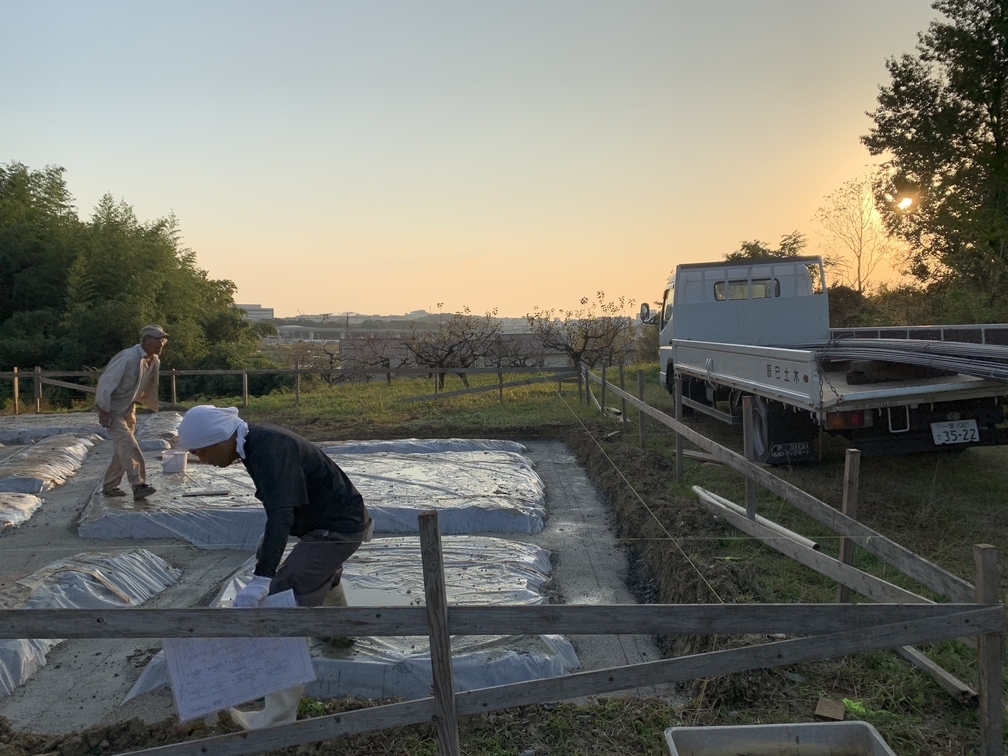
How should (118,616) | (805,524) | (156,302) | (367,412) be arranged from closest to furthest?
1. (118,616)
2. (805,524)
3. (367,412)
4. (156,302)

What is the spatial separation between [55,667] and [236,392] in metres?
19.3

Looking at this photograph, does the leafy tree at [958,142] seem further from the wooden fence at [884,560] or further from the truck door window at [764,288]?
the wooden fence at [884,560]

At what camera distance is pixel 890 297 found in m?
19.0

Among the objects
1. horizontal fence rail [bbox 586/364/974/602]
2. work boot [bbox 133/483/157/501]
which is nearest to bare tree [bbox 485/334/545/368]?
work boot [bbox 133/483/157/501]

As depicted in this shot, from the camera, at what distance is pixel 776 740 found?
2734 millimetres

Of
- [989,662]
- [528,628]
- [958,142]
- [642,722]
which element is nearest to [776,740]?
[642,722]

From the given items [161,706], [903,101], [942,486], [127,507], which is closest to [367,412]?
[127,507]

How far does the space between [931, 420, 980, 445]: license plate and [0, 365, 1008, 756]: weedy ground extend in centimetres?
48

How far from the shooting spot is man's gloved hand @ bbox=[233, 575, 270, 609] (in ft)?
10.0

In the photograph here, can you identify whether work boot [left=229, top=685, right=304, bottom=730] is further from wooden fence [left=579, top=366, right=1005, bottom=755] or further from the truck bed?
the truck bed

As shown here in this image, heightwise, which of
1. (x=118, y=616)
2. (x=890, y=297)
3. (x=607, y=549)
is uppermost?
(x=890, y=297)

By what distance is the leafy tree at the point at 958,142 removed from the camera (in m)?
16.0

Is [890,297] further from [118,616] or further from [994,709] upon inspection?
[118,616]

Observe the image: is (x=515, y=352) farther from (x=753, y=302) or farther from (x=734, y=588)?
(x=734, y=588)
